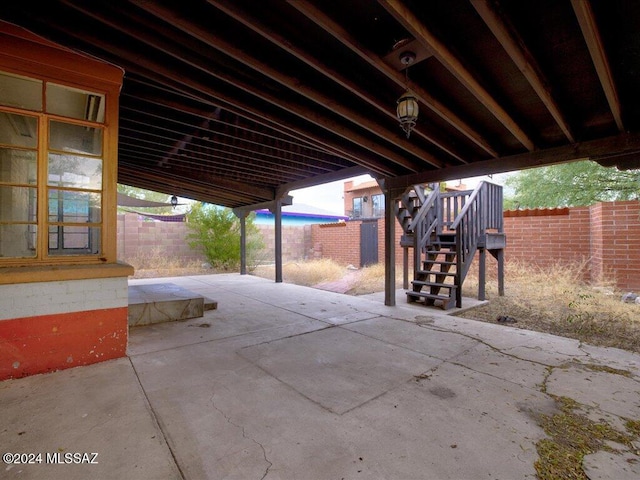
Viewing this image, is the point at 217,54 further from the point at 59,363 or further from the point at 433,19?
the point at 59,363

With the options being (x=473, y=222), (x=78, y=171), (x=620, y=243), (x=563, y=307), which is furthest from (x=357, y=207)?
(x=78, y=171)

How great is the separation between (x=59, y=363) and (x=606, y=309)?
700 cm

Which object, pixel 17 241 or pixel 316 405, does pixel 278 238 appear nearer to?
pixel 17 241

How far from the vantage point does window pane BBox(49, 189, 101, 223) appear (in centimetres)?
316

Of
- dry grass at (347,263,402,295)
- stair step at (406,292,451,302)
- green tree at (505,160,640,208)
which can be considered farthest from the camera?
green tree at (505,160,640,208)

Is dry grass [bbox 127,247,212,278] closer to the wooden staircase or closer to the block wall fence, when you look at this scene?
the block wall fence

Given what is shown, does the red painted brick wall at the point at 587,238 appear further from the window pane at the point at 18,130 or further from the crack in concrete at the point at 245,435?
the window pane at the point at 18,130

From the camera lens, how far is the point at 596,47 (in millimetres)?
2156

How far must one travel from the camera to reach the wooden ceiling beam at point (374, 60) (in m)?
2.08

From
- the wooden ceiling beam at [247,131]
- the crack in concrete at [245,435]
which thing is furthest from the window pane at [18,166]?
the crack in concrete at [245,435]

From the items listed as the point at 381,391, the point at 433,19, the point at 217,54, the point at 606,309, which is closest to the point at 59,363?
the point at 381,391

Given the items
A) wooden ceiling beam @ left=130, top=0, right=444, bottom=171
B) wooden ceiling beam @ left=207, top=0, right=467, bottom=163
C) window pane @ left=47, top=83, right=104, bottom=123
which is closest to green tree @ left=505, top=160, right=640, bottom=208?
wooden ceiling beam @ left=130, top=0, right=444, bottom=171

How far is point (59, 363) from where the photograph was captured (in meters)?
2.84

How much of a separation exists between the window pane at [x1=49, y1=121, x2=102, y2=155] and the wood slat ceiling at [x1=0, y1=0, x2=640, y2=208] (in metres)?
0.72
